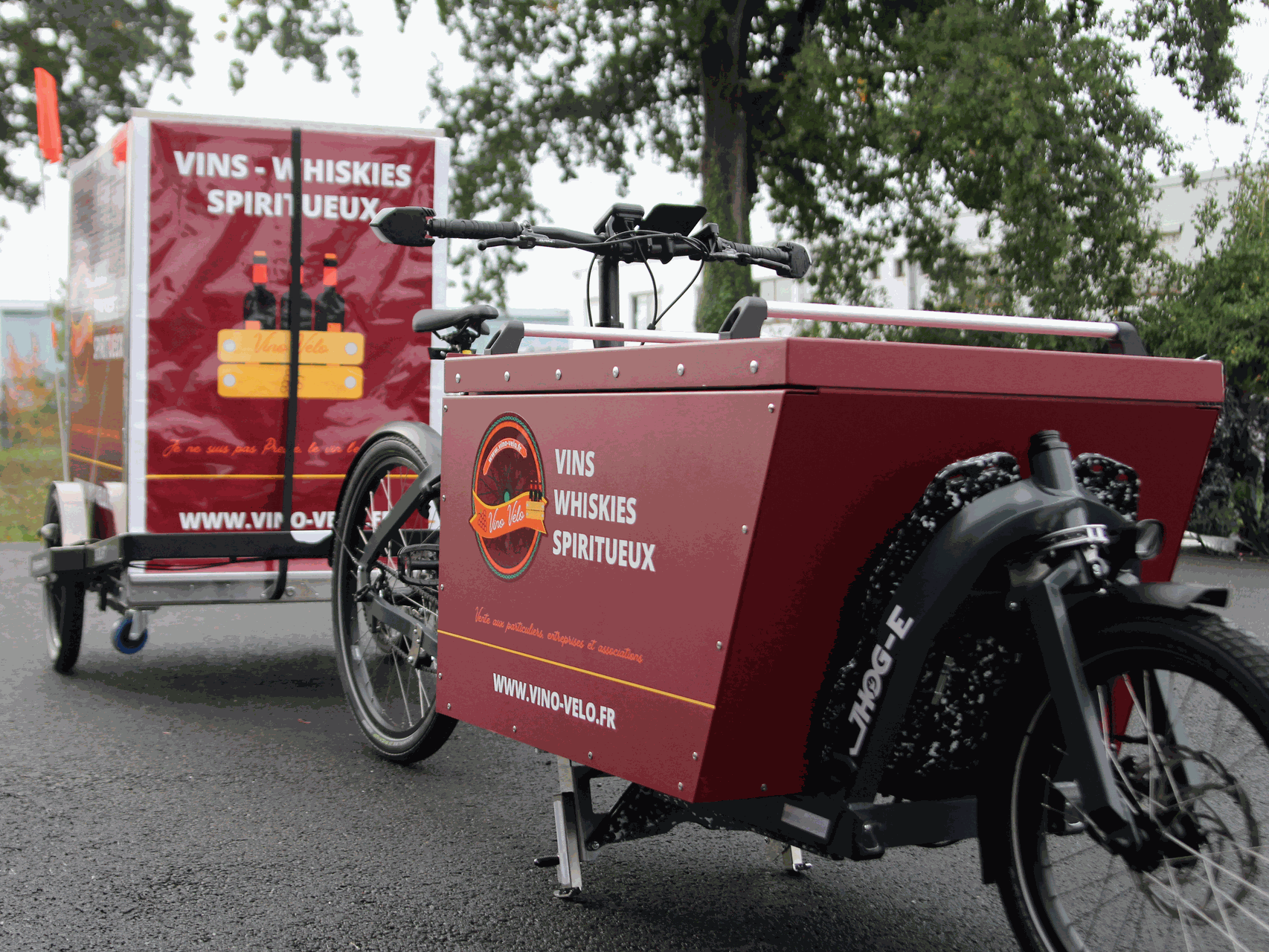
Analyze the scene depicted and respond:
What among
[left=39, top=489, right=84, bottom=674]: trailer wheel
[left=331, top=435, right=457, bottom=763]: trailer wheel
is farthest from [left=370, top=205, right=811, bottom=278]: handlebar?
[left=39, top=489, right=84, bottom=674]: trailer wheel

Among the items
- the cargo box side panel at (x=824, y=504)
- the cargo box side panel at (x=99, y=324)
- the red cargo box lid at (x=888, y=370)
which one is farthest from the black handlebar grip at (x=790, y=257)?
the cargo box side panel at (x=99, y=324)

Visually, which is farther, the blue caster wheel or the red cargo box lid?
the blue caster wheel

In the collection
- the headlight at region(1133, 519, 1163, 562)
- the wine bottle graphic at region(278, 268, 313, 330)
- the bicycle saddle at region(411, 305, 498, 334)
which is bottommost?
the headlight at region(1133, 519, 1163, 562)

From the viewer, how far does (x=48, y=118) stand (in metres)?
6.47

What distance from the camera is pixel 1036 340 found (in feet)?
46.8

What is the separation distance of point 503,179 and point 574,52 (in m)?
2.09

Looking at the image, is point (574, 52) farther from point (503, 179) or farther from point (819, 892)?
point (819, 892)

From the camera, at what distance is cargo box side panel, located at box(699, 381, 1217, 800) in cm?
215

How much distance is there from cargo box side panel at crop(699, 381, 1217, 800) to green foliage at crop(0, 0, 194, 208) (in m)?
22.2

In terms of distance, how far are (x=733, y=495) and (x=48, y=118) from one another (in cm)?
555

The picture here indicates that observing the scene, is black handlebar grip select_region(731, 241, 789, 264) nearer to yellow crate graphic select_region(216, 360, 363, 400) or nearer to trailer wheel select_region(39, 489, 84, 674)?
yellow crate graphic select_region(216, 360, 363, 400)

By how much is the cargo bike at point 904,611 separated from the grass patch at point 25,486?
36.1ft

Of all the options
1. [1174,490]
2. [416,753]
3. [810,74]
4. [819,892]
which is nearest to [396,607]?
[416,753]

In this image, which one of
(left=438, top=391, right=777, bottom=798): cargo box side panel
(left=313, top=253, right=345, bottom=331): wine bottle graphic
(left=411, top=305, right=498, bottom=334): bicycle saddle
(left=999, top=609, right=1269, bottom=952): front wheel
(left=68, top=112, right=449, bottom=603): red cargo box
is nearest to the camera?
(left=999, top=609, right=1269, bottom=952): front wheel
